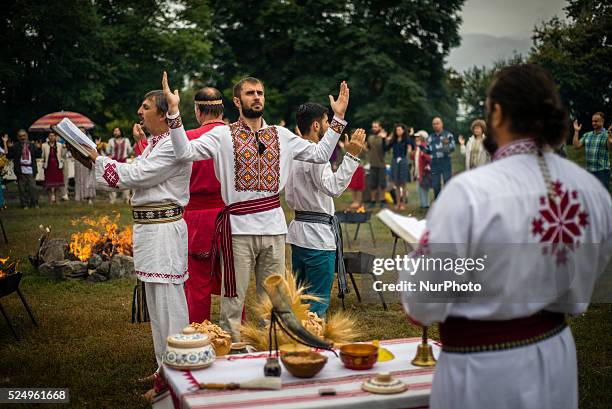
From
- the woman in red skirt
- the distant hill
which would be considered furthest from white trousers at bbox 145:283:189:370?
the distant hill

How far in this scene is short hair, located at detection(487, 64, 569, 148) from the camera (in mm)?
2240

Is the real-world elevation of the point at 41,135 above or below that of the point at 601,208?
above

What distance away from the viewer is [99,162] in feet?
14.8

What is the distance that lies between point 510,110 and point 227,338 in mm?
2336

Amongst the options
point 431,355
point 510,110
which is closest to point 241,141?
point 431,355

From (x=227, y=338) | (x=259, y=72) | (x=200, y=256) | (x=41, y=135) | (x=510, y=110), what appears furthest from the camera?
(x=259, y=72)

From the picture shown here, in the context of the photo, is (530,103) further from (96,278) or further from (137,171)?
(96,278)

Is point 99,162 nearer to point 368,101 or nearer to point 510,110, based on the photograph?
point 510,110

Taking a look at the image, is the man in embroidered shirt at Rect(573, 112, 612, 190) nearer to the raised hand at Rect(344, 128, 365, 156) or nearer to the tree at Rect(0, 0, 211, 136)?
the raised hand at Rect(344, 128, 365, 156)

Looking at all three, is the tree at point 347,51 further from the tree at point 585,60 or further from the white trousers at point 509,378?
the white trousers at point 509,378

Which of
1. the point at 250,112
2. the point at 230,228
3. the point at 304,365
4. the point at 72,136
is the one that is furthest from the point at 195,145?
the point at 304,365

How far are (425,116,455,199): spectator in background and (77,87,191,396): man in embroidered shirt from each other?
1211 cm

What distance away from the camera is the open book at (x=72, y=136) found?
14.4ft

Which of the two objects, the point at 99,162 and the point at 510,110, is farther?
the point at 99,162
